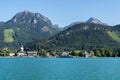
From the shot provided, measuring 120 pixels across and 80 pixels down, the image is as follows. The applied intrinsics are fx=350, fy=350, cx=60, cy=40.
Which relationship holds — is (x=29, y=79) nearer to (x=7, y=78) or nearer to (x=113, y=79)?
(x=7, y=78)

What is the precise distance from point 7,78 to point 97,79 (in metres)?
14.8

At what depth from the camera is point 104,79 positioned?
56969 mm

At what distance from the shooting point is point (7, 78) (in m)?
57.8

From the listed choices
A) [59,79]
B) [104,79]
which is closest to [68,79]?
[59,79]

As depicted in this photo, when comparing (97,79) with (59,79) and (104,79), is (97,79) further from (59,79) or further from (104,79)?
(59,79)

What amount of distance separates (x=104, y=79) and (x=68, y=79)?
5.90 meters

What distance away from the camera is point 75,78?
58312mm

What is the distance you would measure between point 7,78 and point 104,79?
16.0 metres

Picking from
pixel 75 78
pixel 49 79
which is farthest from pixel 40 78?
pixel 75 78

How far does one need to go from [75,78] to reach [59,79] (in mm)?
3410

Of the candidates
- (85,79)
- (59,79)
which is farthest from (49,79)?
(85,79)

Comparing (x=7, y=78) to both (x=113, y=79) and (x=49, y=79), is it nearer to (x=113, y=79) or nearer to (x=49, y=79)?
(x=49, y=79)

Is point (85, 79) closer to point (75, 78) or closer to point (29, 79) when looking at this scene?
point (75, 78)

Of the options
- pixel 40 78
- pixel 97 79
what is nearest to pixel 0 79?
pixel 40 78
